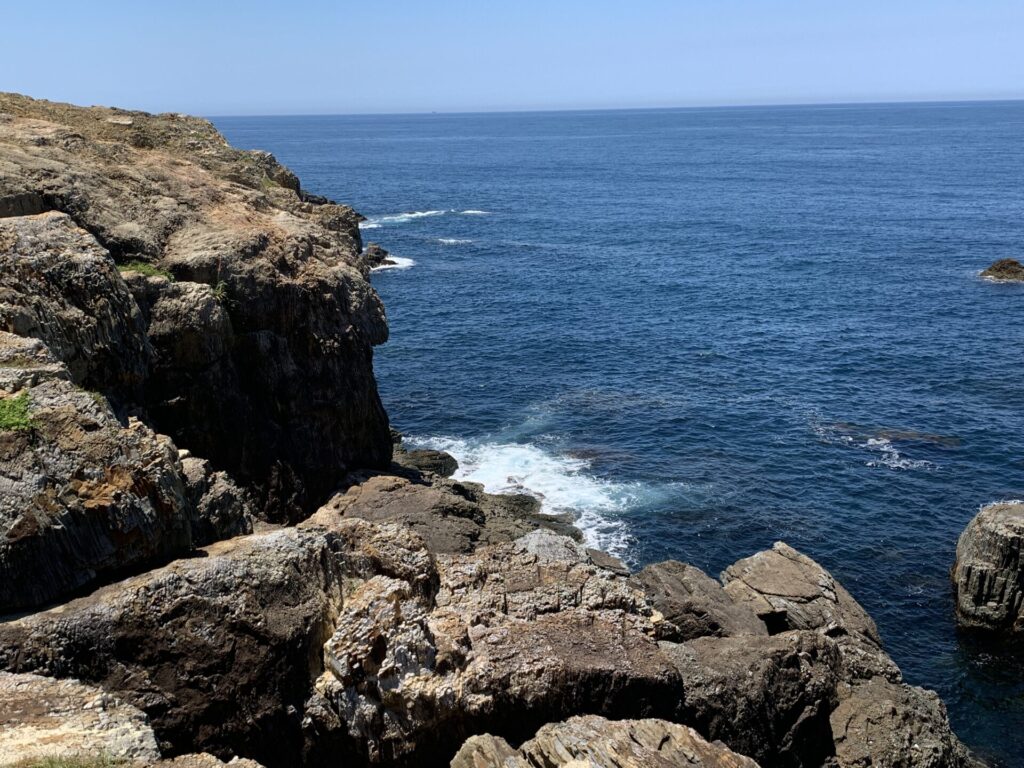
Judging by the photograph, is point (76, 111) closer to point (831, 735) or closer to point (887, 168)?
point (831, 735)

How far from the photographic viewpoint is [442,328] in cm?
8044

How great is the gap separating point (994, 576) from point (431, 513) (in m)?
24.5

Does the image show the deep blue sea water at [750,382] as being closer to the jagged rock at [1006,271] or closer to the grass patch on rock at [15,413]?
the jagged rock at [1006,271]

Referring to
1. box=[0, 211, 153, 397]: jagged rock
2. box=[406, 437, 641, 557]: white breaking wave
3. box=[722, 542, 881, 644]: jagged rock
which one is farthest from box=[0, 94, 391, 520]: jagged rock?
box=[722, 542, 881, 644]: jagged rock

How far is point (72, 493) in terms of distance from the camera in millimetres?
19281

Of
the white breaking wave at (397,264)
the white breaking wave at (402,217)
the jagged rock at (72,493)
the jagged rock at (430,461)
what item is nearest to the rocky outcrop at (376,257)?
the white breaking wave at (397,264)

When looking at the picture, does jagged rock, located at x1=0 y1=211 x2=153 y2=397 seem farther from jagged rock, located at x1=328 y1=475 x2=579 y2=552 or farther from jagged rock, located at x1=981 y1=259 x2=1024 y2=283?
jagged rock, located at x1=981 y1=259 x2=1024 y2=283

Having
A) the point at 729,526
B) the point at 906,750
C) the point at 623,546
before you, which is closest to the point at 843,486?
the point at 729,526

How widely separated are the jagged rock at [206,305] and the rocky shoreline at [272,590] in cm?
12

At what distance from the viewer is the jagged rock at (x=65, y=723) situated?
14.7m

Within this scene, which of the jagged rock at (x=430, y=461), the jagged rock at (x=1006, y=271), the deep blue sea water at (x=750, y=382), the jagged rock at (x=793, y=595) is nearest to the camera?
the jagged rock at (x=793, y=595)

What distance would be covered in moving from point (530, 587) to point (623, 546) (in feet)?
71.9

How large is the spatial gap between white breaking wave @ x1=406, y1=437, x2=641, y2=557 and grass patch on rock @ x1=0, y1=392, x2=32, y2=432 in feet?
98.4

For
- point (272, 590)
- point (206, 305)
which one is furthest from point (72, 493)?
point (206, 305)
